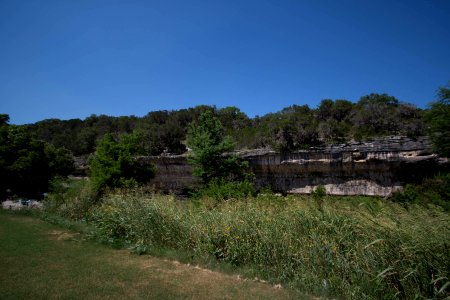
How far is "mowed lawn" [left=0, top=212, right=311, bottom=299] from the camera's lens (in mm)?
5016

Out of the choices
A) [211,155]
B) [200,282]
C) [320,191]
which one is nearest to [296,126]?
[320,191]

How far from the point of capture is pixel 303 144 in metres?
26.0

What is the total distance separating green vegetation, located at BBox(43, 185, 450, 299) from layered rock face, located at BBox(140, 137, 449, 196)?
14.5m

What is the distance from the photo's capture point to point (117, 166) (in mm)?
17250

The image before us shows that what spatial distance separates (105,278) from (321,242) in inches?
176

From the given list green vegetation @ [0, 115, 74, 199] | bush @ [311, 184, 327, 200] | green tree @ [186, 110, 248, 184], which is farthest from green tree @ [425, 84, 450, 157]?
green vegetation @ [0, 115, 74, 199]

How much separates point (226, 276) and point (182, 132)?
32.2m

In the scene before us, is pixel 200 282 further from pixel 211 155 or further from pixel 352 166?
pixel 352 166

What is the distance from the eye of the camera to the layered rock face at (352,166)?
19.7 meters

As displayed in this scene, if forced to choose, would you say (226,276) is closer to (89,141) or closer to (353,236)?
(353,236)

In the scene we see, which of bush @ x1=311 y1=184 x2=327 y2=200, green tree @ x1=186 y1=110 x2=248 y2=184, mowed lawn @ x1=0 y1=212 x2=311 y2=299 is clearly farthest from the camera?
bush @ x1=311 y1=184 x2=327 y2=200

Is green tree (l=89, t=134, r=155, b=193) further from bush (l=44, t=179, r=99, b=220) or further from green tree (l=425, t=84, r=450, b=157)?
green tree (l=425, t=84, r=450, b=157)

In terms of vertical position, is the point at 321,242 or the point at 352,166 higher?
the point at 352,166

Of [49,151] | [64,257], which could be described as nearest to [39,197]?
[49,151]
